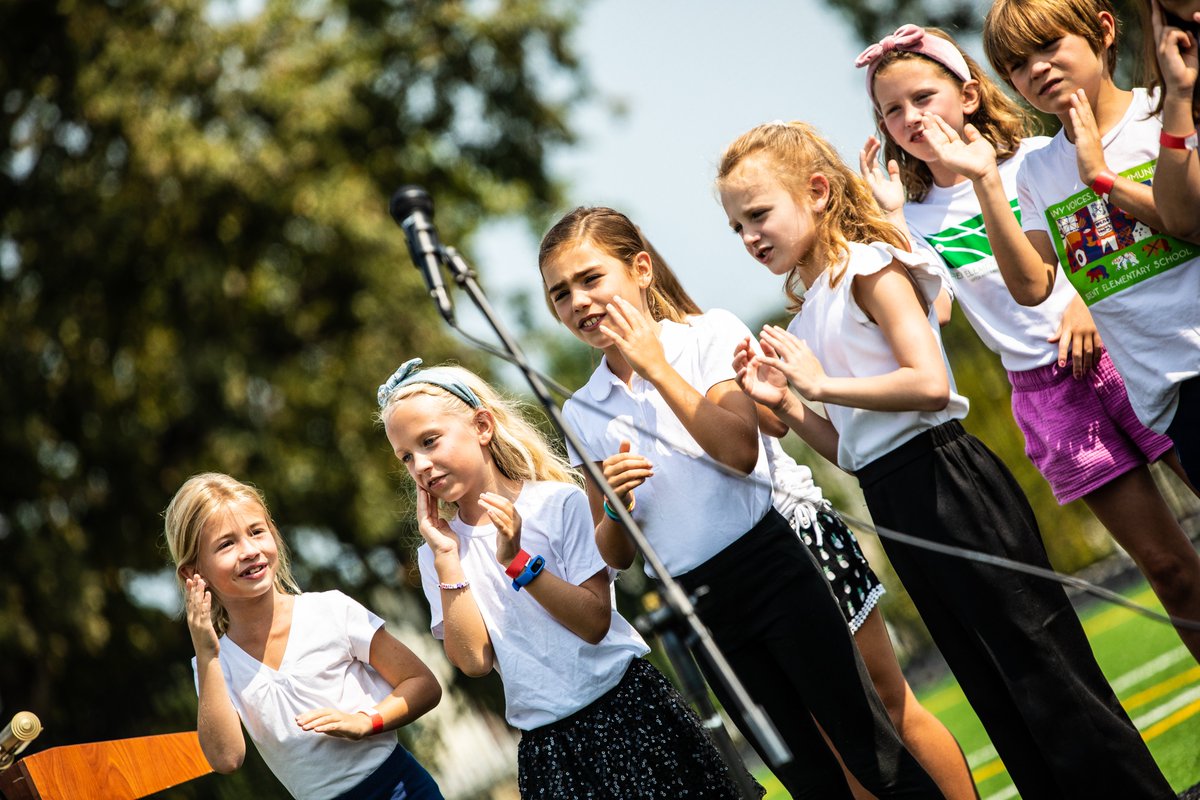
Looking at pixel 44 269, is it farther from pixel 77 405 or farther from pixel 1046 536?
pixel 1046 536

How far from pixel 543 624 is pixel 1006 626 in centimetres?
112

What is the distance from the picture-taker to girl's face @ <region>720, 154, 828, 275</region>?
3279 mm

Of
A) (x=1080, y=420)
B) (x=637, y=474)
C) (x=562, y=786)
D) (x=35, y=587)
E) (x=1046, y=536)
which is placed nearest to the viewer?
(x=637, y=474)

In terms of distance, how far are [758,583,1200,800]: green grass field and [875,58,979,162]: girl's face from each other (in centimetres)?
204

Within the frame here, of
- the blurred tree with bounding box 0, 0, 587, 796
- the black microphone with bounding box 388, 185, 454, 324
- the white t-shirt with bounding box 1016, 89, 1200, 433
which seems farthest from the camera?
the blurred tree with bounding box 0, 0, 587, 796

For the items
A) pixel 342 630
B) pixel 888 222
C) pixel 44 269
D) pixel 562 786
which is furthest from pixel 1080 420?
pixel 44 269

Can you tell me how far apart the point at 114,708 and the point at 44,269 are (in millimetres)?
3682

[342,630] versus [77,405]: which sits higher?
[77,405]

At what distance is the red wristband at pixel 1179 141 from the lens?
9.00 feet

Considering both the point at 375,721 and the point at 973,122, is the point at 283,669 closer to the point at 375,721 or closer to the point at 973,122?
the point at 375,721

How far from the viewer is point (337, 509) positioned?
34.1 feet

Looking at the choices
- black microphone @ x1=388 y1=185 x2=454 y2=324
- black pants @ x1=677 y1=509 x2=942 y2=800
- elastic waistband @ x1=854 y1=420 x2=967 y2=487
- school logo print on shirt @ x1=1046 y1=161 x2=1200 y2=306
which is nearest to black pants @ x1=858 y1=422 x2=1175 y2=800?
elastic waistband @ x1=854 y1=420 x2=967 y2=487

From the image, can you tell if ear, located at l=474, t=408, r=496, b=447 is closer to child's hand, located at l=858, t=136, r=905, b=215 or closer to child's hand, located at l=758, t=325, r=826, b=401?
child's hand, located at l=758, t=325, r=826, b=401

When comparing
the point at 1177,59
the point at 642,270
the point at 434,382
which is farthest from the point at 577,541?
the point at 1177,59
